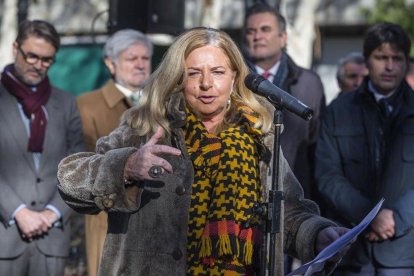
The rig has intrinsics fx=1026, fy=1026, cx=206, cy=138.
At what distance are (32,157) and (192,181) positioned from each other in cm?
252

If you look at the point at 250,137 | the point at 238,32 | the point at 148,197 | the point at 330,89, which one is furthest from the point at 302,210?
the point at 238,32

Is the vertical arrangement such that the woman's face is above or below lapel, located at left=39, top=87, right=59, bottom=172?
above

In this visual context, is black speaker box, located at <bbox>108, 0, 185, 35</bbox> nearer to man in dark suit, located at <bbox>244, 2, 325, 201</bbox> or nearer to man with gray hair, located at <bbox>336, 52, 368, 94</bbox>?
man with gray hair, located at <bbox>336, 52, 368, 94</bbox>

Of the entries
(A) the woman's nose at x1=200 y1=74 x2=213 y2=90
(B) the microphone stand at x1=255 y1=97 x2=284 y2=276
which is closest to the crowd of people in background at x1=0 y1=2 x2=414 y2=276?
(A) the woman's nose at x1=200 y1=74 x2=213 y2=90

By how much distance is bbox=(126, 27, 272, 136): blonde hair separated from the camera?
460 cm

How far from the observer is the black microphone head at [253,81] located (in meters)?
4.37

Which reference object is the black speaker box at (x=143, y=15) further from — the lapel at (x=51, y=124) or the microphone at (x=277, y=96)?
the microphone at (x=277, y=96)

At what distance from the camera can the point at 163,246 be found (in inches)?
176

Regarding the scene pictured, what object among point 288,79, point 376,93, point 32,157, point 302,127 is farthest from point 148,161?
point 288,79

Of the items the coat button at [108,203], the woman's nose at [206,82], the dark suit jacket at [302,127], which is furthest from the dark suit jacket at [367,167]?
the coat button at [108,203]

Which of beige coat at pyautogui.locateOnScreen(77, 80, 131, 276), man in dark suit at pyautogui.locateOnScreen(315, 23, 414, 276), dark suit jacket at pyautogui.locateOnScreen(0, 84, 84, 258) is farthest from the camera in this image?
beige coat at pyautogui.locateOnScreen(77, 80, 131, 276)

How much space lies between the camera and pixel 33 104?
6801 millimetres

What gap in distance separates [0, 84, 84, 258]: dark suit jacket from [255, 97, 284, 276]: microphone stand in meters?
2.74

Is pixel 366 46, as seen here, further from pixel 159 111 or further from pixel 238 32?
pixel 238 32
